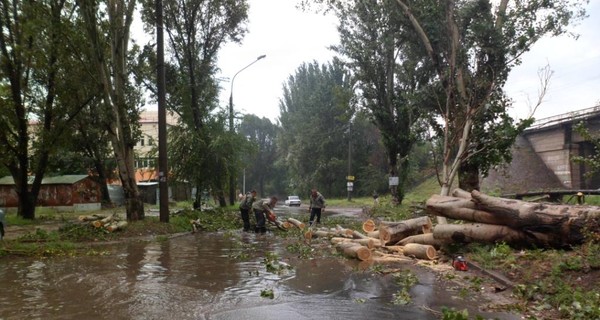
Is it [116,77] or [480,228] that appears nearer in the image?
[480,228]

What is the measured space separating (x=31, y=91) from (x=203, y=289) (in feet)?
63.3

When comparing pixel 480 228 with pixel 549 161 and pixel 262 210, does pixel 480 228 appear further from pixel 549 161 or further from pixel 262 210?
pixel 549 161

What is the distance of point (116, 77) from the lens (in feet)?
56.7

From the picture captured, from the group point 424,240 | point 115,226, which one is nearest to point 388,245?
point 424,240

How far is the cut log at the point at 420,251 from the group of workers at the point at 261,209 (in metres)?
7.28

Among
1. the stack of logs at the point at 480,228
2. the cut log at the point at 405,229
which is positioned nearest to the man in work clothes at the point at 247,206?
the stack of logs at the point at 480,228

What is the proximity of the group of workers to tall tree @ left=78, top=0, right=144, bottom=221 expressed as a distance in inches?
153

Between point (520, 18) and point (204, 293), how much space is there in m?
17.0

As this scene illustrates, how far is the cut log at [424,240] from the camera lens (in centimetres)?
1128

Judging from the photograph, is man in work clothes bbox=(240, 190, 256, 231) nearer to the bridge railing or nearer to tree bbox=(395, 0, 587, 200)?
tree bbox=(395, 0, 587, 200)

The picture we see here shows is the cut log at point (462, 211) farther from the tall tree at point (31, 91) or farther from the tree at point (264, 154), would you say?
the tree at point (264, 154)

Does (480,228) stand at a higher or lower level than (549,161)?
lower

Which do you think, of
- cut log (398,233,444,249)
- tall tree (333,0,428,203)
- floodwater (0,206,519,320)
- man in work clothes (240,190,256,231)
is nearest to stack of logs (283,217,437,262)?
cut log (398,233,444,249)

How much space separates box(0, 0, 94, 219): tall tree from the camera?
1838 centimetres
